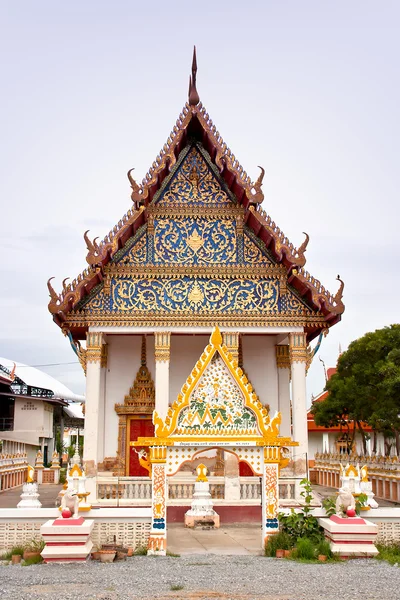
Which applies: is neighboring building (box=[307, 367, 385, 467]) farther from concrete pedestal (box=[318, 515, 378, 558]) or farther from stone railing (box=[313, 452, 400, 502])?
concrete pedestal (box=[318, 515, 378, 558])

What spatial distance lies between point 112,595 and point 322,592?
6.29ft

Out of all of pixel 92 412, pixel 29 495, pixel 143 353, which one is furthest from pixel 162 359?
pixel 29 495

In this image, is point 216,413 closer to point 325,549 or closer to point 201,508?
point 325,549

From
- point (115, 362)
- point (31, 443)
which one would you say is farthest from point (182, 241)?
point (31, 443)

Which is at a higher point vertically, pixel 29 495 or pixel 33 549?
pixel 29 495

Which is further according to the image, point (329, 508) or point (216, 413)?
point (329, 508)

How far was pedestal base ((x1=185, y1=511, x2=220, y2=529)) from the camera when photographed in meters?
11.1

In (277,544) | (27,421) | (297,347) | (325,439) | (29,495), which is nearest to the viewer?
(277,544)

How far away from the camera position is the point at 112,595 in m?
6.02

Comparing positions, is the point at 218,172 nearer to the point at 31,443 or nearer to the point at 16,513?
the point at 16,513

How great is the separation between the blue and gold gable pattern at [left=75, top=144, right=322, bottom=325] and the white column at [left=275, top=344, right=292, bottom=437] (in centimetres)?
216

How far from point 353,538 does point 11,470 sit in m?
15.8

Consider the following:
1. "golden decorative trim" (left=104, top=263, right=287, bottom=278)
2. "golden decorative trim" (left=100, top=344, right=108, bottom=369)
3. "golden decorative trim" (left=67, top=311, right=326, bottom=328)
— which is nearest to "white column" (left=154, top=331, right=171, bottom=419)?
"golden decorative trim" (left=67, top=311, right=326, bottom=328)

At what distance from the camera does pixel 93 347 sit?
1391 centimetres
